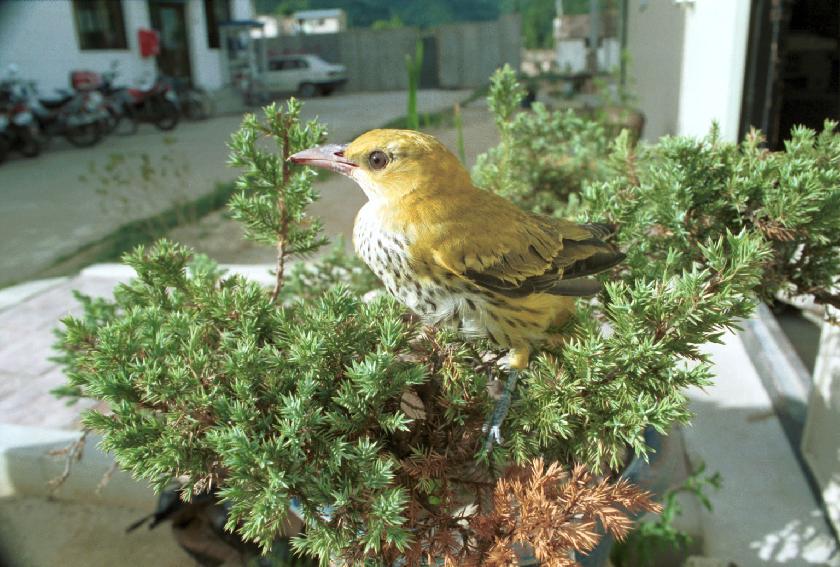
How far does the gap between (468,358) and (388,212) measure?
40 centimetres

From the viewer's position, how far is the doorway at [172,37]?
19234 millimetres

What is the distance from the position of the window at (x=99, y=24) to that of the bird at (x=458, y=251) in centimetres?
1802

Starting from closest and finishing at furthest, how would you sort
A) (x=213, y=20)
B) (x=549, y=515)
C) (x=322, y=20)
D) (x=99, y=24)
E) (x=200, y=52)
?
(x=549, y=515), (x=99, y=24), (x=200, y=52), (x=213, y=20), (x=322, y=20)

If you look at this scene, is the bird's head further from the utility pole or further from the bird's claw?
the utility pole

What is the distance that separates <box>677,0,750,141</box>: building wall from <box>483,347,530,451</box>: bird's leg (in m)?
2.63

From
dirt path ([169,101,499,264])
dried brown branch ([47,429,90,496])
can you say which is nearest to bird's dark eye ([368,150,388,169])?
dried brown branch ([47,429,90,496])

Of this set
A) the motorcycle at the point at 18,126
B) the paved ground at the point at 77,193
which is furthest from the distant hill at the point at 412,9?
the motorcycle at the point at 18,126

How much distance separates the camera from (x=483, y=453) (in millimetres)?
1354

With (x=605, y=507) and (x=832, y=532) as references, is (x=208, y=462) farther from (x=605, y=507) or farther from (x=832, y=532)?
(x=832, y=532)

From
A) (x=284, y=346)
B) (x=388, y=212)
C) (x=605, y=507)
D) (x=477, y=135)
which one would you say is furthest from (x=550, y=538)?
(x=477, y=135)

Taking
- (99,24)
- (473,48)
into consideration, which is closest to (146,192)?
(99,24)

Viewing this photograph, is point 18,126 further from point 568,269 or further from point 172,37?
point 568,269

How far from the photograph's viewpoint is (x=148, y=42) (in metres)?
17.7

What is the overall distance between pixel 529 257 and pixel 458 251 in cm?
20
